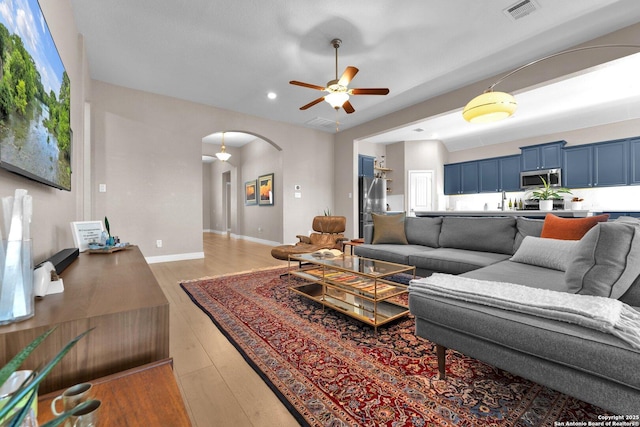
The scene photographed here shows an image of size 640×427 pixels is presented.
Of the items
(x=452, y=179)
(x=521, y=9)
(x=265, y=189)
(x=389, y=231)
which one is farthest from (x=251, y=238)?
(x=521, y=9)

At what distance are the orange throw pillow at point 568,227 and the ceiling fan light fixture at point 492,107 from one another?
1093 mm

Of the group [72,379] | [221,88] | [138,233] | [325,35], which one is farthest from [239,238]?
[72,379]

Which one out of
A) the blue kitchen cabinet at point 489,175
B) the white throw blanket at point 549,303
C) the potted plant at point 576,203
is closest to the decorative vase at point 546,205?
the potted plant at point 576,203

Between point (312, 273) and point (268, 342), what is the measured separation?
1068 mm

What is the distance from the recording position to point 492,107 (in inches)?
103

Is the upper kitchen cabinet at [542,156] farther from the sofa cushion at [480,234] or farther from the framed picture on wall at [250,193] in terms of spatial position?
the framed picture on wall at [250,193]

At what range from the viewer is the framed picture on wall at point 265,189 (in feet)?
22.1

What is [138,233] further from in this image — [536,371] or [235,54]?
[536,371]

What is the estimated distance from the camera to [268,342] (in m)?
1.87

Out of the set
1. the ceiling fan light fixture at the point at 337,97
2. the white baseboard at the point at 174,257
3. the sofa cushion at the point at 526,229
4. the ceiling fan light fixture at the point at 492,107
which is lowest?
the white baseboard at the point at 174,257

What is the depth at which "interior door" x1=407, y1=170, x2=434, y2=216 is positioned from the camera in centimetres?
728

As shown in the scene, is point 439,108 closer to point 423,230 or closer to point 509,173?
point 423,230

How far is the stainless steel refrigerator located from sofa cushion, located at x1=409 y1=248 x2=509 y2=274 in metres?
3.60

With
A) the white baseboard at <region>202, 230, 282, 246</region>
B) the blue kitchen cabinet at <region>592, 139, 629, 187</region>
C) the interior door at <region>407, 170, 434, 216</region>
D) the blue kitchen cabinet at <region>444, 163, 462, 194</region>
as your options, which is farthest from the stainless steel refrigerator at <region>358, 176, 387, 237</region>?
the blue kitchen cabinet at <region>592, 139, 629, 187</region>
